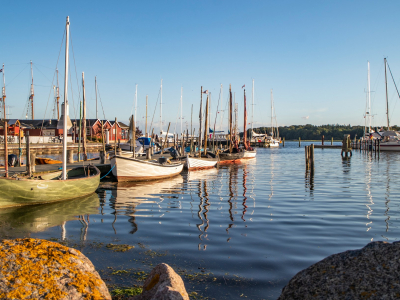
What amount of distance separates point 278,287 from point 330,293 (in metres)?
2.97

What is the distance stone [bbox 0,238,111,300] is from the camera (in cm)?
336

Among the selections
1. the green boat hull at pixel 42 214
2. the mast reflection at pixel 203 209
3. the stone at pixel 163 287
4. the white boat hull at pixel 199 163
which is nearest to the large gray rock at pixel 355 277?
the stone at pixel 163 287

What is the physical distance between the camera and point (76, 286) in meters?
3.53

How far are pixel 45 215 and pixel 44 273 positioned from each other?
10.1 metres

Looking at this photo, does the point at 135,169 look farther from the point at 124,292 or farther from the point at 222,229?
the point at 124,292

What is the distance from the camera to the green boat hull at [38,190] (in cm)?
1327

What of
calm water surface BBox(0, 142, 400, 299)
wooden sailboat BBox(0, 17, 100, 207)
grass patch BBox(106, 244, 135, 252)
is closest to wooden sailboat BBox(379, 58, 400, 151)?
calm water surface BBox(0, 142, 400, 299)

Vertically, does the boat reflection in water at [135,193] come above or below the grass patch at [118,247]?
below

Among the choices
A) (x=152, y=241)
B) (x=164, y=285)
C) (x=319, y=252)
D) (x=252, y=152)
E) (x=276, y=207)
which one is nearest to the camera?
(x=164, y=285)

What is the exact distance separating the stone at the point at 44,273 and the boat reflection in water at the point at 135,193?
651 cm

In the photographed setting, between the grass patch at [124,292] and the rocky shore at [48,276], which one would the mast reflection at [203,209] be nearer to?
the grass patch at [124,292]

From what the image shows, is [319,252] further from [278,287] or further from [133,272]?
[133,272]

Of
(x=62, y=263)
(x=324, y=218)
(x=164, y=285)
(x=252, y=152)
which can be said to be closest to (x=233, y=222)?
(x=324, y=218)

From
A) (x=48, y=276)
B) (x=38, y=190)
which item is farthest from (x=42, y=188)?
(x=48, y=276)
